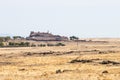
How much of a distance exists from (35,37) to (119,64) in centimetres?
11431

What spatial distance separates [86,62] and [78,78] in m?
21.4

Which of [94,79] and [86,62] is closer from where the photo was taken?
[94,79]

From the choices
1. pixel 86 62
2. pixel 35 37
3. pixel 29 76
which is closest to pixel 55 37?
pixel 35 37

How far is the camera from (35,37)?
6703 inches

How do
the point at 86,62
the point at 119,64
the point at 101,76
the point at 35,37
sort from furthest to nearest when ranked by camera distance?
the point at 35,37, the point at 86,62, the point at 119,64, the point at 101,76

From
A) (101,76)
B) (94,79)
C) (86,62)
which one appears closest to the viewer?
(94,79)

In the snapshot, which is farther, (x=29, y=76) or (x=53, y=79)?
(x=29, y=76)

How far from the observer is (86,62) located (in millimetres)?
62156

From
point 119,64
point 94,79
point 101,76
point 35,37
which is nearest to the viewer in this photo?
point 94,79

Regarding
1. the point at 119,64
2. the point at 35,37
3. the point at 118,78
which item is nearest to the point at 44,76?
the point at 118,78

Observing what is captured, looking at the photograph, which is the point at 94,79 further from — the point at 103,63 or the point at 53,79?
the point at 103,63

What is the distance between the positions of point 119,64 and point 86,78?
17.6 m

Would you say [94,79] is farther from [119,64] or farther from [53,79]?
[119,64]

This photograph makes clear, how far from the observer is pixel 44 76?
43.5 metres
